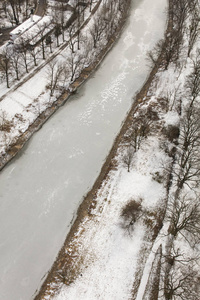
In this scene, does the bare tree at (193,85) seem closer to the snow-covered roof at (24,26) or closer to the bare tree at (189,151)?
the bare tree at (189,151)

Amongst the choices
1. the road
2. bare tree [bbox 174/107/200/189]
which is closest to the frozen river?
bare tree [bbox 174/107/200/189]

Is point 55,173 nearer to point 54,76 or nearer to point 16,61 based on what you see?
point 54,76

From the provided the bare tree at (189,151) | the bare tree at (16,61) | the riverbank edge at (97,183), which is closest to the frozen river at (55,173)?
the riverbank edge at (97,183)

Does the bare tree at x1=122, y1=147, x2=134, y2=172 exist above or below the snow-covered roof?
below

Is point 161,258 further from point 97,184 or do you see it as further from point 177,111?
point 177,111

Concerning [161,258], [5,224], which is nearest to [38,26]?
[5,224]

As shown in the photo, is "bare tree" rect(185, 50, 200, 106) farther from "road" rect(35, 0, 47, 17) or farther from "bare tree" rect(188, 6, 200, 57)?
"road" rect(35, 0, 47, 17)
